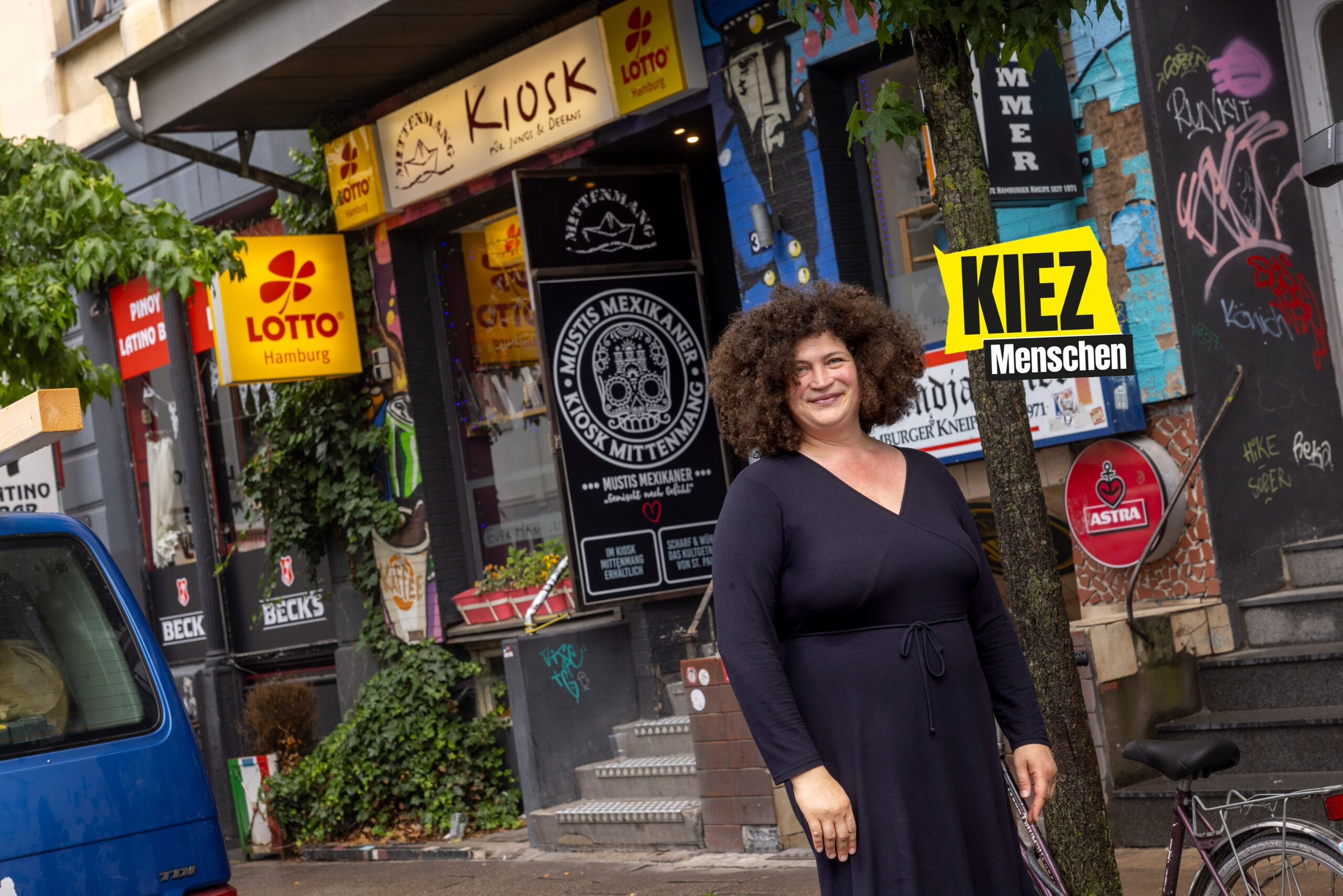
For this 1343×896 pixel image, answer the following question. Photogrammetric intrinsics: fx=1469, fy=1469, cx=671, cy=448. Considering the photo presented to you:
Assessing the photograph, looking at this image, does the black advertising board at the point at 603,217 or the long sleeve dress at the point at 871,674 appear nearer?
the long sleeve dress at the point at 871,674

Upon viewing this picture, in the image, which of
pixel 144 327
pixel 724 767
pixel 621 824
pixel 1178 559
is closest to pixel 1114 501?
pixel 1178 559

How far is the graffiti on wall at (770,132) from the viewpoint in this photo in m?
8.30

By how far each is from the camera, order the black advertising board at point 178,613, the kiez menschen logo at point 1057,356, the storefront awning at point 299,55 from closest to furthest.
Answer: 1. the kiez menschen logo at point 1057,356
2. the storefront awning at point 299,55
3. the black advertising board at point 178,613

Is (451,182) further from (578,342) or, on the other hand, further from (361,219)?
(578,342)

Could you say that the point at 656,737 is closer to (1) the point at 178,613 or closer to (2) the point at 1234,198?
(2) the point at 1234,198

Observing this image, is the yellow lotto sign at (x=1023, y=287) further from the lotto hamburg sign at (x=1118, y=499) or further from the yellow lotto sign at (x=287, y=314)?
the yellow lotto sign at (x=287, y=314)

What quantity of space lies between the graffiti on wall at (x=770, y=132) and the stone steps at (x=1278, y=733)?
125 inches

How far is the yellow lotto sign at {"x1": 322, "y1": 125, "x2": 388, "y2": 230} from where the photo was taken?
1071 centimetres

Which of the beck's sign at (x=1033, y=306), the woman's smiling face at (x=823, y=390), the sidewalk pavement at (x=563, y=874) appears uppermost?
the beck's sign at (x=1033, y=306)

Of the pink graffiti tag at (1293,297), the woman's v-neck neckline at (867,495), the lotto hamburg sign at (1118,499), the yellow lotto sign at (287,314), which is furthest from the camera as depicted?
the yellow lotto sign at (287,314)

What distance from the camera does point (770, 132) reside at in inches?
336

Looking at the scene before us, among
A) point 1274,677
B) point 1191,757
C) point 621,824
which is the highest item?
point 1191,757

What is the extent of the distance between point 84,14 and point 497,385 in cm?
685

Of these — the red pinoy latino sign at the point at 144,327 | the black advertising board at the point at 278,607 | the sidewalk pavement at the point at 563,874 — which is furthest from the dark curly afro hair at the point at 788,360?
the red pinoy latino sign at the point at 144,327
